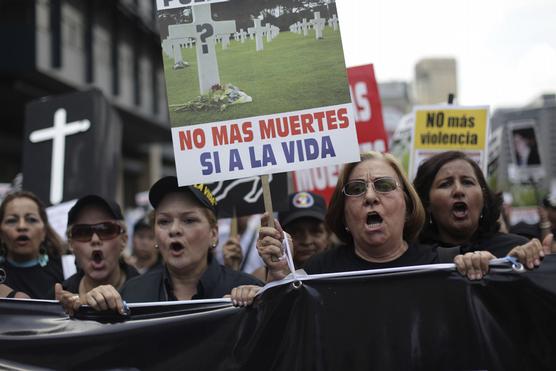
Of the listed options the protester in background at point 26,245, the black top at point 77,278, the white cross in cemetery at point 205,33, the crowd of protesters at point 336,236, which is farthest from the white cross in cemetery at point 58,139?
the white cross in cemetery at point 205,33

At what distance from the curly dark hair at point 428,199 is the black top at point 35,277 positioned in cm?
216

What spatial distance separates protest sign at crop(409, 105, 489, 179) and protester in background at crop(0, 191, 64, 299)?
2666 millimetres

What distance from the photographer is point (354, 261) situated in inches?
119

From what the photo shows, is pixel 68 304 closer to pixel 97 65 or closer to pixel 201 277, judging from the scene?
pixel 201 277

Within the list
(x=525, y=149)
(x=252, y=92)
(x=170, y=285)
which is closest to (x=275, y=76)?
(x=252, y=92)

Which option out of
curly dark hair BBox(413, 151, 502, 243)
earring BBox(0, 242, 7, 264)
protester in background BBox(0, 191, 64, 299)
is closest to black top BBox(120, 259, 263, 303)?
curly dark hair BBox(413, 151, 502, 243)

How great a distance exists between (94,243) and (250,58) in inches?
57.6

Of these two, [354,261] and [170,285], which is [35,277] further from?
[354,261]

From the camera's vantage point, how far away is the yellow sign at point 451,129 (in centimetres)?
560

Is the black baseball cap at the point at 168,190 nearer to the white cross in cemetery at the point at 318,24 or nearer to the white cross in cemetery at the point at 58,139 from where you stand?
the white cross in cemetery at the point at 318,24

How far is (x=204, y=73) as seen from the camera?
2.98m

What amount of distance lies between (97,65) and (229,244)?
20.7 meters

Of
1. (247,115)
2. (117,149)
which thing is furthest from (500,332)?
(117,149)

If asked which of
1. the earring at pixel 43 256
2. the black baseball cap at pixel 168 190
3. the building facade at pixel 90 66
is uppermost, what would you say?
the building facade at pixel 90 66
